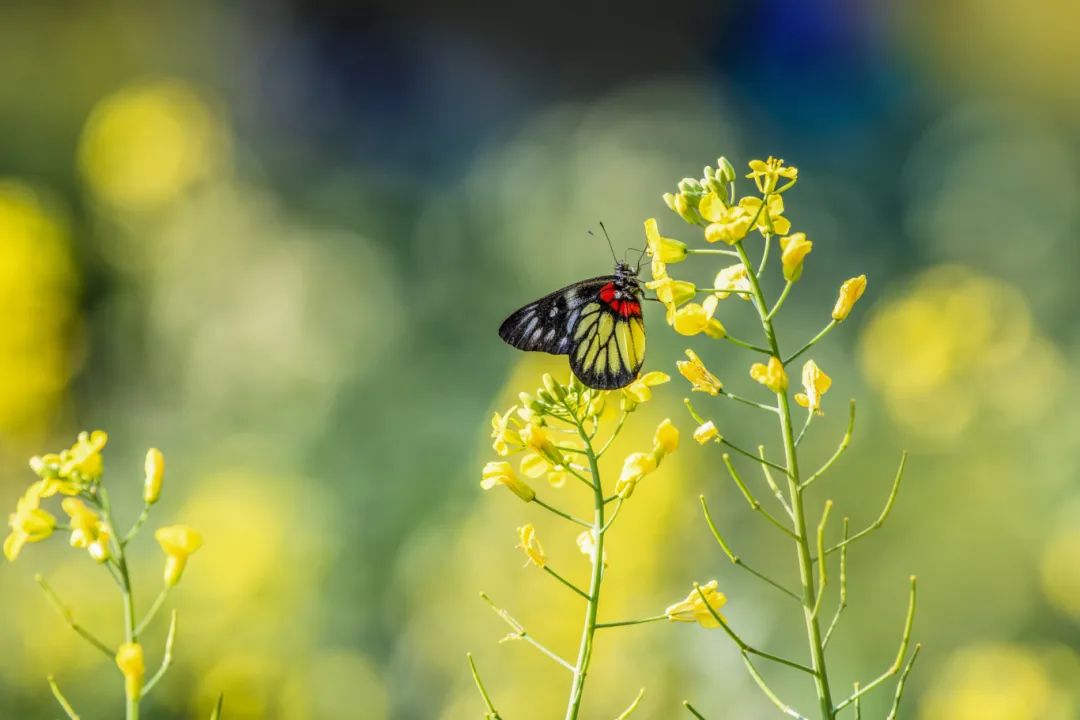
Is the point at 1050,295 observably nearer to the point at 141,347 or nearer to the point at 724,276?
the point at 724,276

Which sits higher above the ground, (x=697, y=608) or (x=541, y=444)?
(x=541, y=444)

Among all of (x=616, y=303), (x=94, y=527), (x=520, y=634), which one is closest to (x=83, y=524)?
(x=94, y=527)

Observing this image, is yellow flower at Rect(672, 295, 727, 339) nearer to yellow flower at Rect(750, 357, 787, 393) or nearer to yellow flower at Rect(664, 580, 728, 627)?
yellow flower at Rect(750, 357, 787, 393)

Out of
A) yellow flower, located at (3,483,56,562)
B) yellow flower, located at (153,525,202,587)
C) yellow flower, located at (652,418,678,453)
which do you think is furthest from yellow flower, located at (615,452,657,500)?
yellow flower, located at (3,483,56,562)

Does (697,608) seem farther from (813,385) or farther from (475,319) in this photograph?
(475,319)

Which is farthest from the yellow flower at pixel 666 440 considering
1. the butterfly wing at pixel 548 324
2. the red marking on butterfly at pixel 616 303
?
the red marking on butterfly at pixel 616 303

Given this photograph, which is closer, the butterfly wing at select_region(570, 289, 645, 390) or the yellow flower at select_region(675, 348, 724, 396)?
the yellow flower at select_region(675, 348, 724, 396)

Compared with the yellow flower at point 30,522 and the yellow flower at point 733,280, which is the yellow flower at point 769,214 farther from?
the yellow flower at point 30,522
